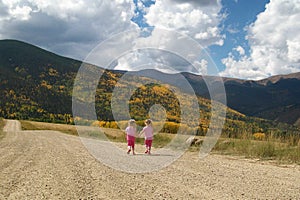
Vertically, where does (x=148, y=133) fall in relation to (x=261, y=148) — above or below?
above

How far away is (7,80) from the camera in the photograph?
118 meters

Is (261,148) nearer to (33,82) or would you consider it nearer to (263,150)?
(263,150)

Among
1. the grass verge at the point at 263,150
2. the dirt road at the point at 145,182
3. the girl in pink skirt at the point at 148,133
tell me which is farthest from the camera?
the girl in pink skirt at the point at 148,133

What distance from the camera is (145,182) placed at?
280 inches

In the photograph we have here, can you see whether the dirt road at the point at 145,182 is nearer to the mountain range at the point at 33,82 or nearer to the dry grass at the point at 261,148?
the dry grass at the point at 261,148

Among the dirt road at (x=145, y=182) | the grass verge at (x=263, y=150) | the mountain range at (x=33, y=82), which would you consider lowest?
the dirt road at (x=145, y=182)

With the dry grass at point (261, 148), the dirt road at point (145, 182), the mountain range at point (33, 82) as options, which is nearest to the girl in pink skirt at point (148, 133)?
the dry grass at point (261, 148)

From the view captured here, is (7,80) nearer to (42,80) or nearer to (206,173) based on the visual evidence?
(42,80)

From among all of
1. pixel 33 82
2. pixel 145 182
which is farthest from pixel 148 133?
pixel 33 82

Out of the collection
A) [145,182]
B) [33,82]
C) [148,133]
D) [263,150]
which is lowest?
[145,182]

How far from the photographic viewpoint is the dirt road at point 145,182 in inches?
236

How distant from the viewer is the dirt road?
5.99 meters

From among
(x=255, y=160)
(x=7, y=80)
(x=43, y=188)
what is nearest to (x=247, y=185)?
(x=43, y=188)

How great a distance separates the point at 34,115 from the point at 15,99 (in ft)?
56.4
